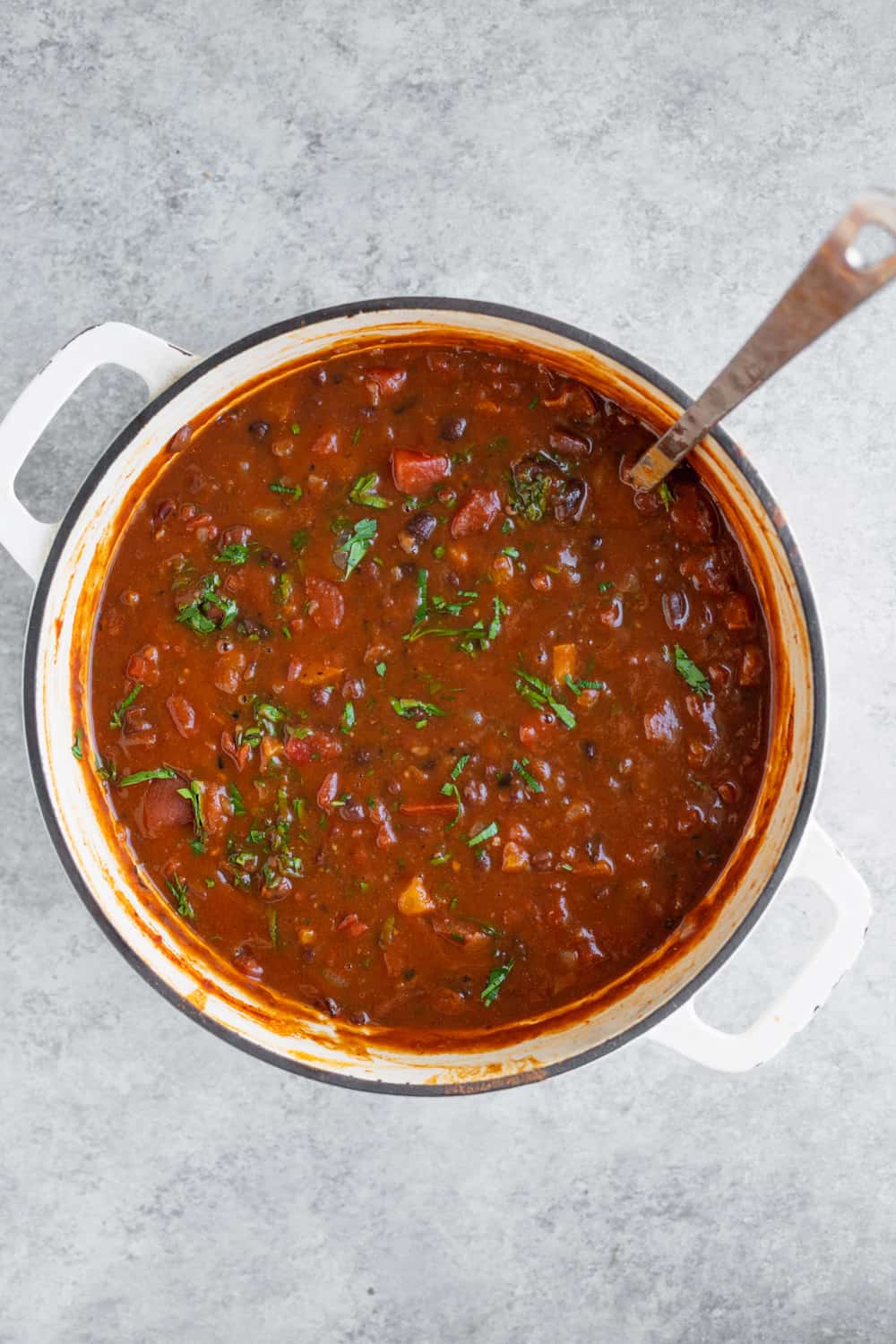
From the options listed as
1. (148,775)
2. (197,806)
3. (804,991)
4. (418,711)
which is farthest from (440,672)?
(804,991)

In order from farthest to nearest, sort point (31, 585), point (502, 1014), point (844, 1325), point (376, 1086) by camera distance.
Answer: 1. point (844, 1325)
2. point (31, 585)
3. point (502, 1014)
4. point (376, 1086)

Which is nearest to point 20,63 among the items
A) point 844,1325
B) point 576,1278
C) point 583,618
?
point 583,618

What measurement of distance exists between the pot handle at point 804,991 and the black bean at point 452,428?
4.31 feet

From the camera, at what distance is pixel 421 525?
2.96m

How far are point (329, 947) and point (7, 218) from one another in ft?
7.32

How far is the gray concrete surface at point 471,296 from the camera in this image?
3.29 m

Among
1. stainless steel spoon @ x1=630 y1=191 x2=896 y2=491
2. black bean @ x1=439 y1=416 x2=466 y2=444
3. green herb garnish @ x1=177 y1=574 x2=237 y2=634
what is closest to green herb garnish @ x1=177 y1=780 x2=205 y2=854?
green herb garnish @ x1=177 y1=574 x2=237 y2=634

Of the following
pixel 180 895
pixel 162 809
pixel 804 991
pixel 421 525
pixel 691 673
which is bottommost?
pixel 180 895

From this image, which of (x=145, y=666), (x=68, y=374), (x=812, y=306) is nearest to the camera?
(x=812, y=306)

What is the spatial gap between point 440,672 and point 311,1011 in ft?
3.24

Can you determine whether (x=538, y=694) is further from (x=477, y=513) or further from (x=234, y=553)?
(x=234, y=553)

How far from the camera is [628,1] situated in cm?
329

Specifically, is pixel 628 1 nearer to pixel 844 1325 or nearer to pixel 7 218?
pixel 7 218

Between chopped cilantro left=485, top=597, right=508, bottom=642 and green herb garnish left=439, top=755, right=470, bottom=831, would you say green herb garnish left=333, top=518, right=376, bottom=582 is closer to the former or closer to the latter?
chopped cilantro left=485, top=597, right=508, bottom=642
